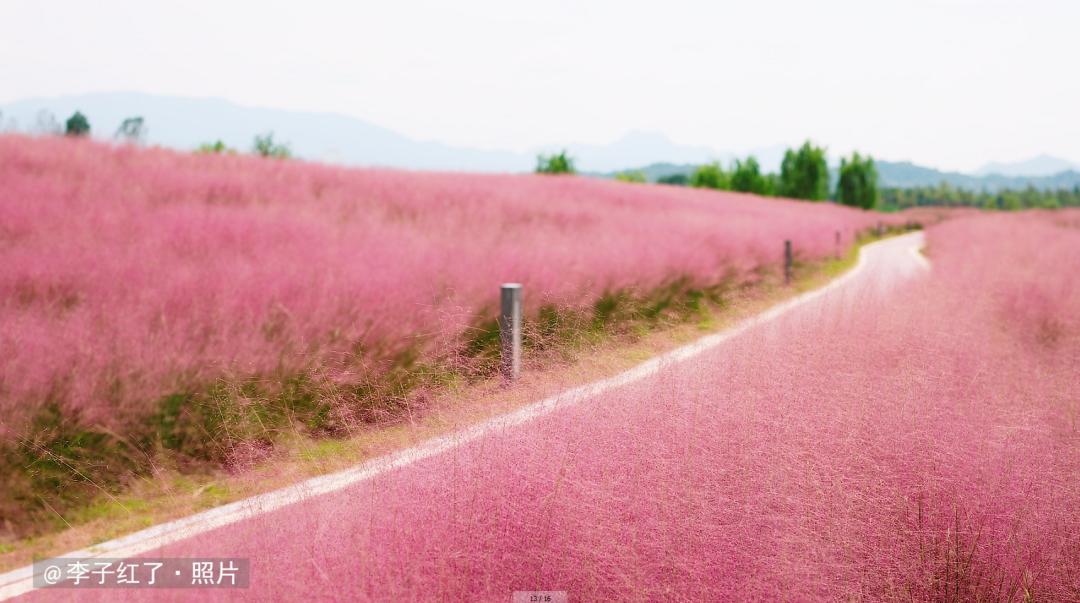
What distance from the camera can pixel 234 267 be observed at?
709cm

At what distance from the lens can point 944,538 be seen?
3.04 m

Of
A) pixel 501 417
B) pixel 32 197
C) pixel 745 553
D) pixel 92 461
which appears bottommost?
pixel 92 461

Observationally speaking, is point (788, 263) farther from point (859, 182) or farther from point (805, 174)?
point (859, 182)

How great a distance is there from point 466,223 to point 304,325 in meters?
9.68

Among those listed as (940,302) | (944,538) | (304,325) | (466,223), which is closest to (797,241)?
(466,223)

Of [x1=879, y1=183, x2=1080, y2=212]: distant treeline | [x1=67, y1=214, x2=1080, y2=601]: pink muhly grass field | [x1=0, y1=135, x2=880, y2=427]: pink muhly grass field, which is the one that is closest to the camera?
[x1=67, y1=214, x2=1080, y2=601]: pink muhly grass field

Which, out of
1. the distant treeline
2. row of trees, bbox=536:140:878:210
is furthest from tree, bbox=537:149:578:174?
the distant treeline

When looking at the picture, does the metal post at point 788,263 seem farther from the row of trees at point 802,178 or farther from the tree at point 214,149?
the row of trees at point 802,178

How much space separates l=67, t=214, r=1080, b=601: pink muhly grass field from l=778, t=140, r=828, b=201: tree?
6561 cm

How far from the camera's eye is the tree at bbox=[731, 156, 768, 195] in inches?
2623

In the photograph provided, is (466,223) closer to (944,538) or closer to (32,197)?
(32,197)

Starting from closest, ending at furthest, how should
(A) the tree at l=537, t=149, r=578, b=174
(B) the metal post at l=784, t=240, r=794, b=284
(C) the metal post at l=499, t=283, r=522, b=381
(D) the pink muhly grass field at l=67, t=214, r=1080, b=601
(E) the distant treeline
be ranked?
1. (D) the pink muhly grass field at l=67, t=214, r=1080, b=601
2. (C) the metal post at l=499, t=283, r=522, b=381
3. (B) the metal post at l=784, t=240, r=794, b=284
4. (A) the tree at l=537, t=149, r=578, b=174
5. (E) the distant treeline

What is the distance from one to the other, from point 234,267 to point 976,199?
6918 inches

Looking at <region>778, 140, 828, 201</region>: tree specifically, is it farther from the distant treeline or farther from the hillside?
the distant treeline
